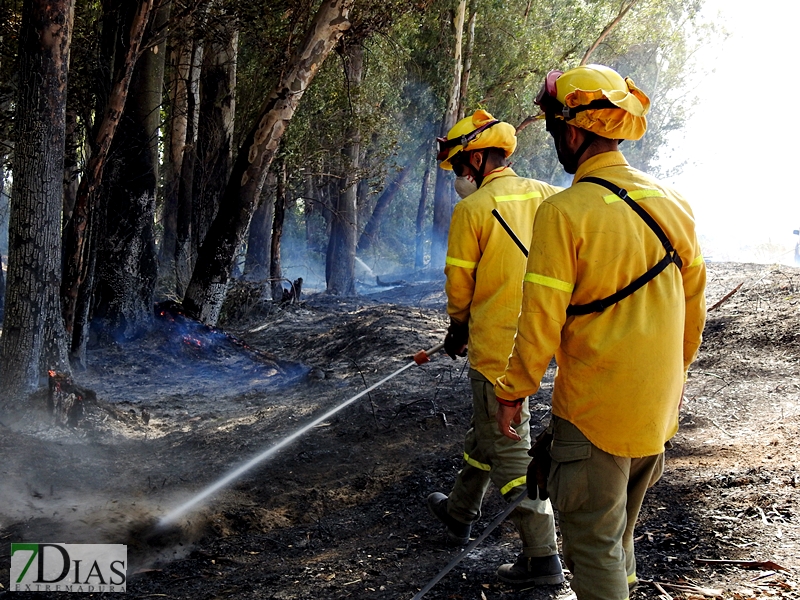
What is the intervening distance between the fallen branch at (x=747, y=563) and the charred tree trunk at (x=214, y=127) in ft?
34.9

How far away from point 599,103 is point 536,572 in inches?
83.1

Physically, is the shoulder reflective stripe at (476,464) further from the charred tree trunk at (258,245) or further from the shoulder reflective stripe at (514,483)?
the charred tree trunk at (258,245)

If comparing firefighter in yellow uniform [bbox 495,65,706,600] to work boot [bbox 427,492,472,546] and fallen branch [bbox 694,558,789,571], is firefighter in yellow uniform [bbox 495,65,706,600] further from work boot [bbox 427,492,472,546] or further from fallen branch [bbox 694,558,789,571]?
work boot [bbox 427,492,472,546]

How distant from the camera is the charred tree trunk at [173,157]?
1375cm

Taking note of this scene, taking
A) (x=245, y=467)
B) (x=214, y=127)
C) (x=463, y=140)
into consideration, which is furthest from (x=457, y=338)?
(x=214, y=127)

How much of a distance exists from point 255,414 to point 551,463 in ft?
16.5

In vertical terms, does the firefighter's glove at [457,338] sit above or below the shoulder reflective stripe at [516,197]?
below

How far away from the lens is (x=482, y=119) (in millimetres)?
3932

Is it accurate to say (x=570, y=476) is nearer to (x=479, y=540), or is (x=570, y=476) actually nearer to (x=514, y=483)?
(x=479, y=540)

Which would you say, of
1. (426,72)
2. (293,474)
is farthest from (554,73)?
(426,72)

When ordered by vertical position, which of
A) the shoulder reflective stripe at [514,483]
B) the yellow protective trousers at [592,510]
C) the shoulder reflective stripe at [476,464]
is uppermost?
the yellow protective trousers at [592,510]

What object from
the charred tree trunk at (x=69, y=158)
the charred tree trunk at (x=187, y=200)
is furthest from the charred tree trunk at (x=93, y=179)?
the charred tree trunk at (x=187, y=200)

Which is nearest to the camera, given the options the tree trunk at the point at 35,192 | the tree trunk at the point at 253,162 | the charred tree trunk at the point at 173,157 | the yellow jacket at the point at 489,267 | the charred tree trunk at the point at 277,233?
the yellow jacket at the point at 489,267

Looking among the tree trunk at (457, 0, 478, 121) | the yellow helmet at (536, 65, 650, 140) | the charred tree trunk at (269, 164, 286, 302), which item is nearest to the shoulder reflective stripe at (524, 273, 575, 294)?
the yellow helmet at (536, 65, 650, 140)
